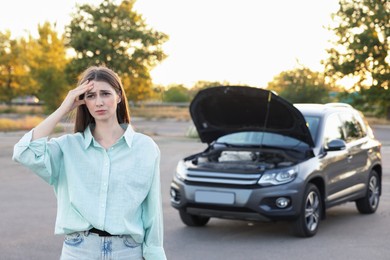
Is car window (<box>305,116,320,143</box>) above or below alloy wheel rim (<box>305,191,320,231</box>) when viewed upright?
above

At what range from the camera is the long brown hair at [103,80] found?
124 inches

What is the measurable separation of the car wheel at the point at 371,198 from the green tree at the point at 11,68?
188 ft

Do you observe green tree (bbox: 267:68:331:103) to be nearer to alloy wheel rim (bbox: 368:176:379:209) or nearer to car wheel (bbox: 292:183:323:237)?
alloy wheel rim (bbox: 368:176:379:209)

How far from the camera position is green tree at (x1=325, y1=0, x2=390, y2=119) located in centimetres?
4547

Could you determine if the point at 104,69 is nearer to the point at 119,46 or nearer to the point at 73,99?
the point at 73,99

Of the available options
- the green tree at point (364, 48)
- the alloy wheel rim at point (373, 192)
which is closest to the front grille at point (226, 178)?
the alloy wheel rim at point (373, 192)

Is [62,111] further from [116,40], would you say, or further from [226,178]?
[116,40]

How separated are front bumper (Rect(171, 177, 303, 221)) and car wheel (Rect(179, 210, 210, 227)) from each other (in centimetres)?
67

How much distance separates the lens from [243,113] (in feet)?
31.6

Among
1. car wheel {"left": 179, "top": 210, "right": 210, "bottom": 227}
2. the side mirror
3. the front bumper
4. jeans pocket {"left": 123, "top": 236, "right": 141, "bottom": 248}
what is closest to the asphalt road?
car wheel {"left": 179, "top": 210, "right": 210, "bottom": 227}

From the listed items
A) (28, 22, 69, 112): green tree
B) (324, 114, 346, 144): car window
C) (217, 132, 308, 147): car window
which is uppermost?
(324, 114, 346, 144): car window

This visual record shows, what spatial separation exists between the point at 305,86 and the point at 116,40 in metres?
13.6

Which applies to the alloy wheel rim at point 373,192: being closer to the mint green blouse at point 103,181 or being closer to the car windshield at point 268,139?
the car windshield at point 268,139

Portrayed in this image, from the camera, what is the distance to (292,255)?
7684mm
